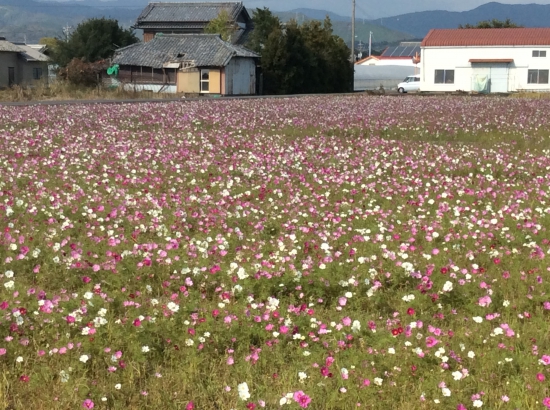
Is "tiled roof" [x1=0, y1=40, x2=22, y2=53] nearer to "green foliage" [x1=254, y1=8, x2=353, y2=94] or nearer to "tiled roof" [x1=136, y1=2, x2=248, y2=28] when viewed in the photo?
"tiled roof" [x1=136, y1=2, x2=248, y2=28]

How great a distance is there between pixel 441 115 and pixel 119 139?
13.6m

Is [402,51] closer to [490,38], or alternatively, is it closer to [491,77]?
[490,38]

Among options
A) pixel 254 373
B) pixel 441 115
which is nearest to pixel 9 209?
pixel 254 373

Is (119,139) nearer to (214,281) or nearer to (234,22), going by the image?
(214,281)

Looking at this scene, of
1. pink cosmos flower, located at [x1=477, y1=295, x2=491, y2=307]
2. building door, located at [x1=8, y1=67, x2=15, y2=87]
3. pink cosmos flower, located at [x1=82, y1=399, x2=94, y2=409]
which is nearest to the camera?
pink cosmos flower, located at [x1=82, y1=399, x2=94, y2=409]

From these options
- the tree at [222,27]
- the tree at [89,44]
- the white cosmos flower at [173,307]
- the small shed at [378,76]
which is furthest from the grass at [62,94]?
the small shed at [378,76]

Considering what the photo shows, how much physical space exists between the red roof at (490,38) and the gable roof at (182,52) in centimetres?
1806

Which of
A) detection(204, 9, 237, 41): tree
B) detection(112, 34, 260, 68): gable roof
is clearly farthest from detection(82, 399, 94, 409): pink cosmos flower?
A: detection(204, 9, 237, 41): tree

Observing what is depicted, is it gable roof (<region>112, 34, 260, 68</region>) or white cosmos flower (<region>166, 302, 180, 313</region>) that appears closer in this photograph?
white cosmos flower (<region>166, 302, 180, 313</region>)

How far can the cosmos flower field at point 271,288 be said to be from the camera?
4160 mm

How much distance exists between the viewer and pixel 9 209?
7.65 meters

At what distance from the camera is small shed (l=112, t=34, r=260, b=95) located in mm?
52781

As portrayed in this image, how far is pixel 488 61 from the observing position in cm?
6156

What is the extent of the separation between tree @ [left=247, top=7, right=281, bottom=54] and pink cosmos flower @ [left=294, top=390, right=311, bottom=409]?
58820 millimetres
